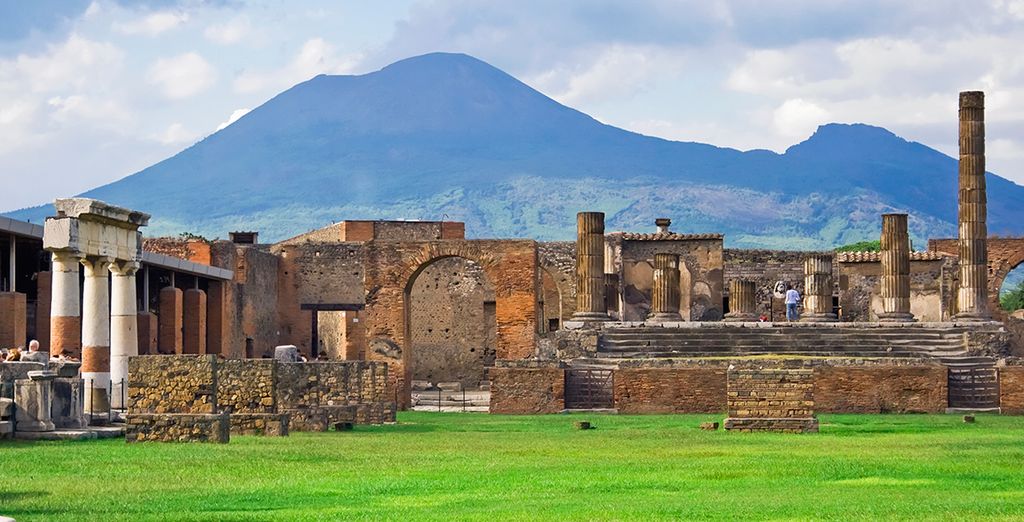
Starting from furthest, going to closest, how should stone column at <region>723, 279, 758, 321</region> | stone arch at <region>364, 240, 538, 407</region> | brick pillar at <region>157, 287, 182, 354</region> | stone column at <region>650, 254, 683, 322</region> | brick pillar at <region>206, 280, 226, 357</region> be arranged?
stone column at <region>723, 279, 758, 321</region>, stone column at <region>650, 254, 683, 322</region>, brick pillar at <region>206, 280, 226, 357</region>, brick pillar at <region>157, 287, 182, 354</region>, stone arch at <region>364, 240, 538, 407</region>

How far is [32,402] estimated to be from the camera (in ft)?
78.1

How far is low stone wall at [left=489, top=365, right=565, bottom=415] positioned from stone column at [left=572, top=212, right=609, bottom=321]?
362 inches

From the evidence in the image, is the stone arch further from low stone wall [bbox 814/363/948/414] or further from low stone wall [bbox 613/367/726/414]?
low stone wall [bbox 814/363/948/414]

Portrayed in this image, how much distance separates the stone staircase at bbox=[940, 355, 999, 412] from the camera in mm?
36000

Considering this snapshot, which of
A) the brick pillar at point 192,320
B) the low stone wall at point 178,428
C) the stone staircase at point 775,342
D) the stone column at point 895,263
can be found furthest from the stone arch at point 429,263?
the low stone wall at point 178,428

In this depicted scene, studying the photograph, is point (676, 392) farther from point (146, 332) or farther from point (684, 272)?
point (684, 272)

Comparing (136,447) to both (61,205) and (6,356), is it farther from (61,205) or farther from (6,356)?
(61,205)

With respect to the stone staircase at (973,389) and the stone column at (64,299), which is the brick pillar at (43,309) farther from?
the stone staircase at (973,389)

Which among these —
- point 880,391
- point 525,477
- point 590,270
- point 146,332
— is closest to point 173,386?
point 525,477

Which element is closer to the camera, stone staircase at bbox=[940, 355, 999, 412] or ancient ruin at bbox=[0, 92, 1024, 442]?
ancient ruin at bbox=[0, 92, 1024, 442]

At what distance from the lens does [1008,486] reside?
1723 centimetres

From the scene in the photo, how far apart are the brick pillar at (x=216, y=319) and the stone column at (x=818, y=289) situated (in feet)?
49.7

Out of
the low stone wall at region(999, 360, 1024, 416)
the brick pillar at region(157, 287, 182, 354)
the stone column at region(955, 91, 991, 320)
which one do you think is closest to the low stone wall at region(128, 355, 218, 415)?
the low stone wall at region(999, 360, 1024, 416)

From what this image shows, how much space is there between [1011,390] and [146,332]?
62.1 ft
